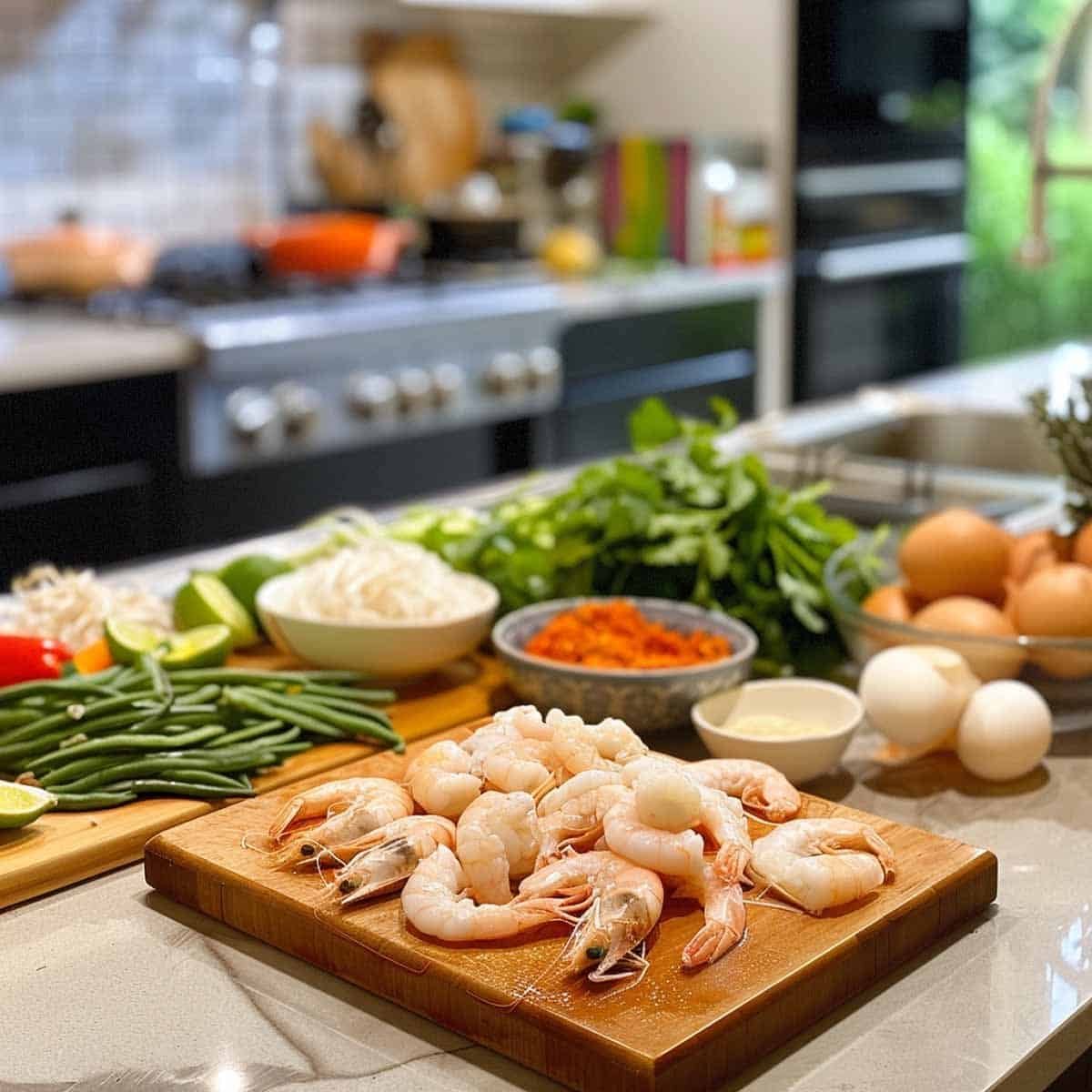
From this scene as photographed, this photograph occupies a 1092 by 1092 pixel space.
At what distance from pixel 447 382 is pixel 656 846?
106 inches

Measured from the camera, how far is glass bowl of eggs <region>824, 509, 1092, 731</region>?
1.43 meters

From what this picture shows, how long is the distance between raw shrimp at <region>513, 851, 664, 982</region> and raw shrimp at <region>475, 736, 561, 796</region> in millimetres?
80

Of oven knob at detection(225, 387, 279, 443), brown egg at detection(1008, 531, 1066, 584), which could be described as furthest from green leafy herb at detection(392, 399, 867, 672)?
oven knob at detection(225, 387, 279, 443)

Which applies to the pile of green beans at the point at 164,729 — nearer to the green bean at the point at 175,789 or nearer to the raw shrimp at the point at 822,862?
the green bean at the point at 175,789

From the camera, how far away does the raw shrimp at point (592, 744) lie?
112 centimetres

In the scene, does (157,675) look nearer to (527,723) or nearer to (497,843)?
(527,723)

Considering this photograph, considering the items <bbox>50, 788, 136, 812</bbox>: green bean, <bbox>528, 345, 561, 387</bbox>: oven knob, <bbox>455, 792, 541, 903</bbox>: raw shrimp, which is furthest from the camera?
<bbox>528, 345, 561, 387</bbox>: oven knob

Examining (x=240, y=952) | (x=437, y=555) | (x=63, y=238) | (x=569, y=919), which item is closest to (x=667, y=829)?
(x=569, y=919)

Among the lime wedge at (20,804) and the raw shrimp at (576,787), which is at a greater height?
the raw shrimp at (576,787)

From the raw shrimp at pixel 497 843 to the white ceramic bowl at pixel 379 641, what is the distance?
1.49 feet

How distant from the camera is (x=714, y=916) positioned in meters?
0.99

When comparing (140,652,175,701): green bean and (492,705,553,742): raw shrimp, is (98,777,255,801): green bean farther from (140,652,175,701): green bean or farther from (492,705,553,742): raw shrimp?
(492,705,553,742): raw shrimp

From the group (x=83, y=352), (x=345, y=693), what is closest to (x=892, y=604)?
(x=345, y=693)

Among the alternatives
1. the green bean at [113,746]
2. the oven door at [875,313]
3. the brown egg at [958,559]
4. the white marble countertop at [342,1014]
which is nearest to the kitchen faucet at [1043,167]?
the brown egg at [958,559]
